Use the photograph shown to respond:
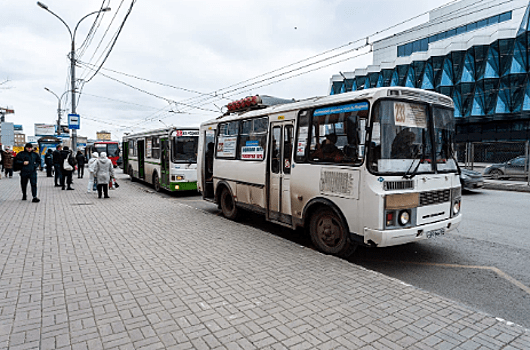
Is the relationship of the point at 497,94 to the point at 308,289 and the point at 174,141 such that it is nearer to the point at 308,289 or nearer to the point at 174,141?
the point at 174,141

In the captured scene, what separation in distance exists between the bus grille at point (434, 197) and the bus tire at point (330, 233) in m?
1.22

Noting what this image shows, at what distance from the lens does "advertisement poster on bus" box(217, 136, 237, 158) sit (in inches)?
344

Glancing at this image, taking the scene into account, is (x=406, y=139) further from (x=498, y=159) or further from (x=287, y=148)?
(x=498, y=159)

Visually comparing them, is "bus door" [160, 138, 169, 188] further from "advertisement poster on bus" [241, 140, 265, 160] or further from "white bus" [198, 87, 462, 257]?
"white bus" [198, 87, 462, 257]

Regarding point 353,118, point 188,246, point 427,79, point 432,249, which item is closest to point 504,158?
point 432,249

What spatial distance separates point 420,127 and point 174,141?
10194mm

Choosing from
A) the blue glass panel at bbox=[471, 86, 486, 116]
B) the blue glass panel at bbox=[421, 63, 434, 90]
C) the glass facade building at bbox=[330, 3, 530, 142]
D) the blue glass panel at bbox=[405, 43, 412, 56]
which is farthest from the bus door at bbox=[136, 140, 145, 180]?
Result: the blue glass panel at bbox=[405, 43, 412, 56]

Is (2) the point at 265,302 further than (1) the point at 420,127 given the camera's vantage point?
No

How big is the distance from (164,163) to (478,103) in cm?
4177

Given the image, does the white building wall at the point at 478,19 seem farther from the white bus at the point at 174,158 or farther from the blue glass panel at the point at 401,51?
the white bus at the point at 174,158

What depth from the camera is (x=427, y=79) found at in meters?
46.9

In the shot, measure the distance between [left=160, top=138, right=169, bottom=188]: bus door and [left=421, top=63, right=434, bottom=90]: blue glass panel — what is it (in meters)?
42.5

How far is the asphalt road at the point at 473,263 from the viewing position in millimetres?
4262

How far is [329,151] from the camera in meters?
5.75
